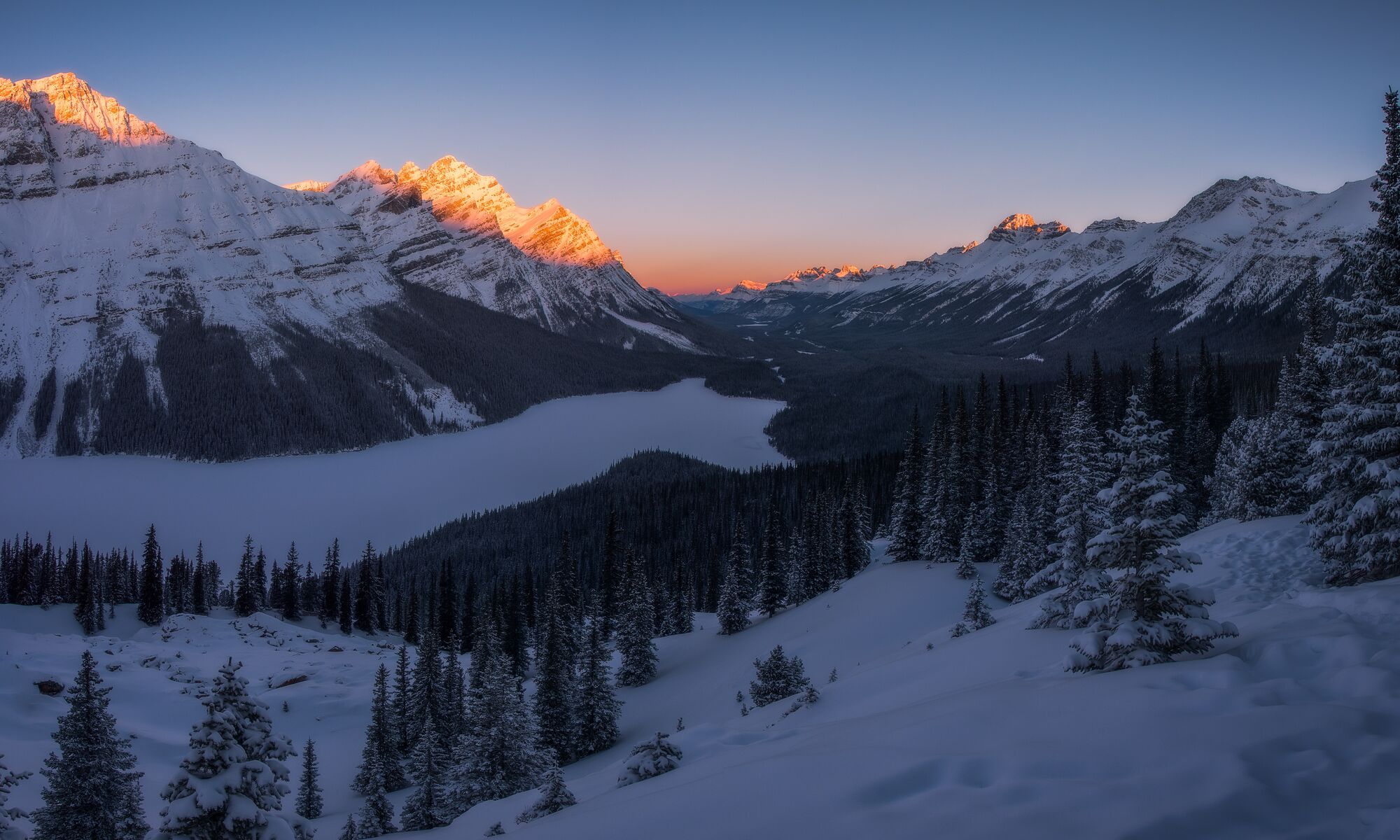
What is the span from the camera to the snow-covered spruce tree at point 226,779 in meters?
14.0

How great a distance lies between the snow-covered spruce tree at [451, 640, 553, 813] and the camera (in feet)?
104

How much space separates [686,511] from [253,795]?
9217cm

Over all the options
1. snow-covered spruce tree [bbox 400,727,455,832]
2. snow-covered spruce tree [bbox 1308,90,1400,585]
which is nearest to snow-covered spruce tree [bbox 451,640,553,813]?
snow-covered spruce tree [bbox 400,727,455,832]

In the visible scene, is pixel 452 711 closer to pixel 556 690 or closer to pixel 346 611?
pixel 556 690

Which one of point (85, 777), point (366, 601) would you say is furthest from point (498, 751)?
point (366, 601)

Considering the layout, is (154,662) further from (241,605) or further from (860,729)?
(860,729)

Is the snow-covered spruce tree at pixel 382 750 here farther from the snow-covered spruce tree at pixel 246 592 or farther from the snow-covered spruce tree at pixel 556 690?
the snow-covered spruce tree at pixel 246 592

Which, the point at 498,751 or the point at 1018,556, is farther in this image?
the point at 1018,556

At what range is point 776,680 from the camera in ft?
104

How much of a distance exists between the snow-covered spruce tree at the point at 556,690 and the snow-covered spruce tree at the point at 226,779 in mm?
24697

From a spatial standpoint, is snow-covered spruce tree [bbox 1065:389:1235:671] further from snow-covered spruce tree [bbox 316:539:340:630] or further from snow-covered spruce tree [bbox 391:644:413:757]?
snow-covered spruce tree [bbox 316:539:340:630]

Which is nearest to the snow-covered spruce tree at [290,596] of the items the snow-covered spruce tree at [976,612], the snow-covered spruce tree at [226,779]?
the snow-covered spruce tree at [226,779]

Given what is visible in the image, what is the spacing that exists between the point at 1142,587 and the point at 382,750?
42917mm

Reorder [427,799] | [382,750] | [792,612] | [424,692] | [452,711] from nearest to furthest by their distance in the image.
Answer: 1. [427,799]
2. [382,750]
3. [452,711]
4. [424,692]
5. [792,612]
